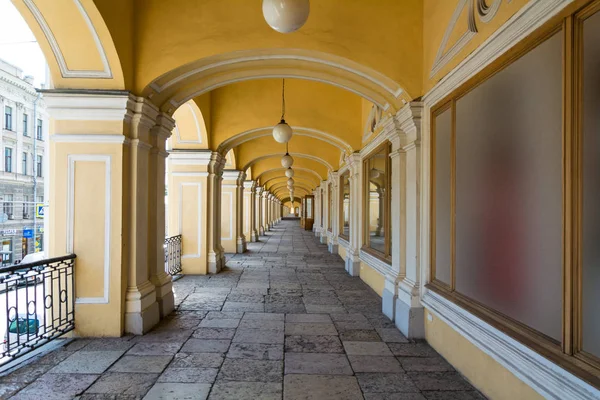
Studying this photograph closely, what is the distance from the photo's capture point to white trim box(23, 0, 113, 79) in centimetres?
385

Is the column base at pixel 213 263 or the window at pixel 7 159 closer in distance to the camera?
the column base at pixel 213 263

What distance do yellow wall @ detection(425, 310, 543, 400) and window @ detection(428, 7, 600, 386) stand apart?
1.17 ft

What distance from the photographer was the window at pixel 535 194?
208 centimetres

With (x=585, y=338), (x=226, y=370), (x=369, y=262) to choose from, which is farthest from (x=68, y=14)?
(x=369, y=262)

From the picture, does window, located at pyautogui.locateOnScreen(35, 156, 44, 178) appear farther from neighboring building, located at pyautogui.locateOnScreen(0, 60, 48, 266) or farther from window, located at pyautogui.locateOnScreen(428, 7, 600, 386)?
window, located at pyautogui.locateOnScreen(428, 7, 600, 386)

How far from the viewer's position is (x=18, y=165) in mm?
9750

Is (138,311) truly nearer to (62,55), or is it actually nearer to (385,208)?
(62,55)

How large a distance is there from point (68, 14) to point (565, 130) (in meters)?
4.49

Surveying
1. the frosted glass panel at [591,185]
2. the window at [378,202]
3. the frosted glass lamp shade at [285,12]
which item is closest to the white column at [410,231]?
the window at [378,202]

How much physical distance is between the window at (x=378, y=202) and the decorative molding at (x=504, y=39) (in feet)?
8.94

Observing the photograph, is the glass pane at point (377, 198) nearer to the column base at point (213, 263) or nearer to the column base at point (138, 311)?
the column base at point (213, 263)

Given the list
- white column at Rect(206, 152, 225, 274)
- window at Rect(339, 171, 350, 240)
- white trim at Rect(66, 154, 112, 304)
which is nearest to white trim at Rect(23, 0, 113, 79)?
white trim at Rect(66, 154, 112, 304)

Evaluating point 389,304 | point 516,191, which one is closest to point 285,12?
point 516,191

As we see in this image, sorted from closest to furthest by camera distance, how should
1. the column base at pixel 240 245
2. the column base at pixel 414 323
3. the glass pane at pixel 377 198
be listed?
the column base at pixel 414 323 < the glass pane at pixel 377 198 < the column base at pixel 240 245
